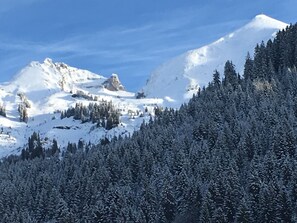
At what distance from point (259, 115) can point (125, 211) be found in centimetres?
4886

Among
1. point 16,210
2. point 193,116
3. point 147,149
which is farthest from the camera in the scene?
point 193,116

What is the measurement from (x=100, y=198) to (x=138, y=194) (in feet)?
39.2

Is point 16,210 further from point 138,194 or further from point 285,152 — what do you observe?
point 285,152

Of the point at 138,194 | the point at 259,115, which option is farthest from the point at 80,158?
the point at 259,115

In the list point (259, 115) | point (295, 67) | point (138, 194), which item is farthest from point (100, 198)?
point (295, 67)

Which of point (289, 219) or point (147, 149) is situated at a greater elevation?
point (147, 149)

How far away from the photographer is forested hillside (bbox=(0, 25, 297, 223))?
11162 centimetres

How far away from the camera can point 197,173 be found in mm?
131250

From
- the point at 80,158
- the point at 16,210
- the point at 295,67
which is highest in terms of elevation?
the point at 295,67

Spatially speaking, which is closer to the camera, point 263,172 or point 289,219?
point 289,219

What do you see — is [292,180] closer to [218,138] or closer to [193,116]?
[218,138]

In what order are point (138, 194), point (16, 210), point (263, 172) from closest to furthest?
point (263, 172)
point (138, 194)
point (16, 210)

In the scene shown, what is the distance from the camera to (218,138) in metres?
143

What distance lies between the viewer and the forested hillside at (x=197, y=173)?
111625mm
